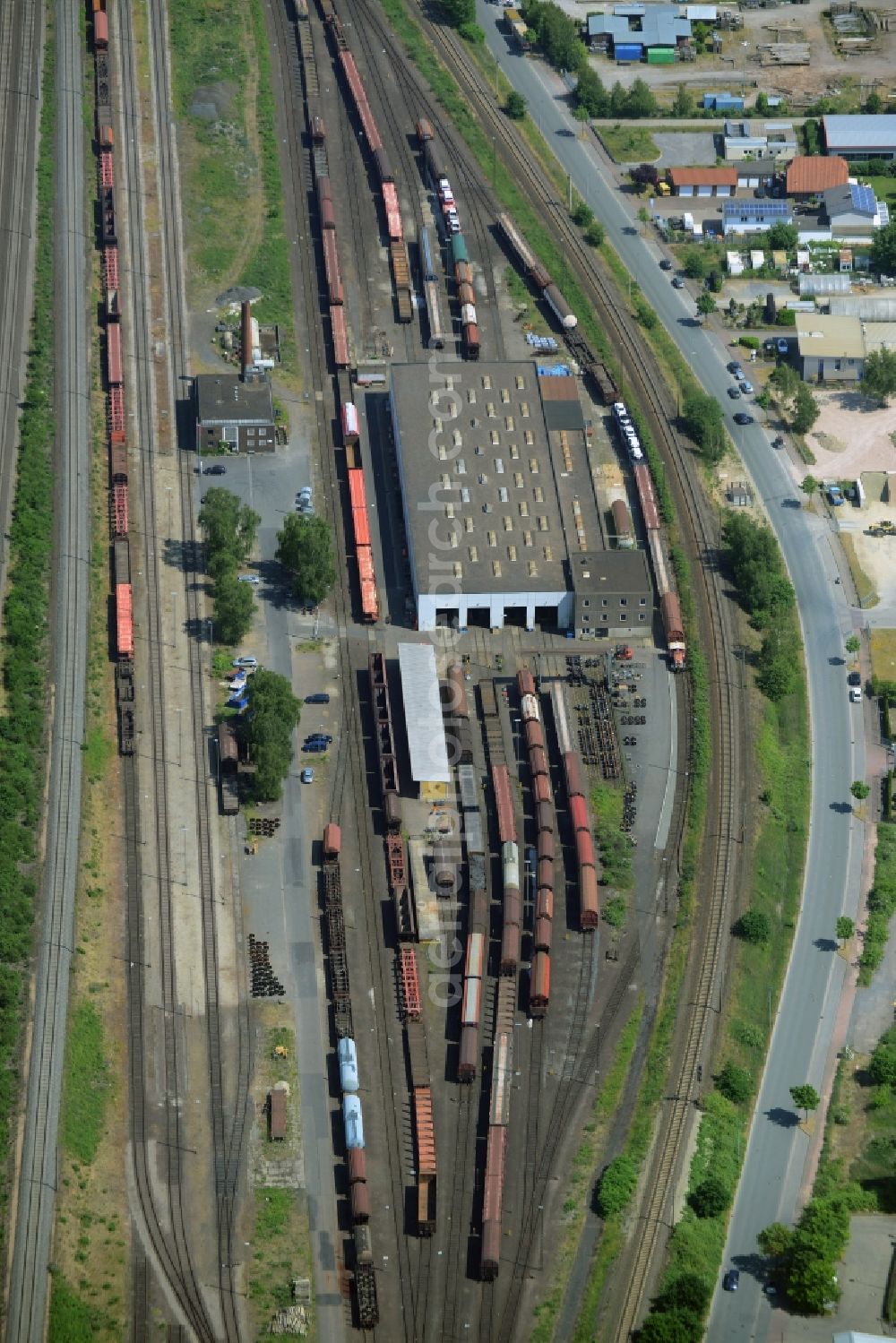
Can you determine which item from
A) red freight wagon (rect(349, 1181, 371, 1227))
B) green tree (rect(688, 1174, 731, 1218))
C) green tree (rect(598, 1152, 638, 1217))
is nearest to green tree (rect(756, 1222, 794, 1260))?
green tree (rect(688, 1174, 731, 1218))

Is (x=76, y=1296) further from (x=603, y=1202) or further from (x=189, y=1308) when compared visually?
(x=603, y=1202)

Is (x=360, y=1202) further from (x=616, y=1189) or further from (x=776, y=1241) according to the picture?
(x=776, y=1241)

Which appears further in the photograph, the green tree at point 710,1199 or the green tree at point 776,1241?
the green tree at point 710,1199

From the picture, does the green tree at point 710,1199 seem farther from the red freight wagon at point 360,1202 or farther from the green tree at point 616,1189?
the red freight wagon at point 360,1202

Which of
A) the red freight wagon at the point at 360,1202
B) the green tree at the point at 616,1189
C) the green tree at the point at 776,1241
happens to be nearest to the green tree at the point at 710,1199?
the green tree at the point at 776,1241

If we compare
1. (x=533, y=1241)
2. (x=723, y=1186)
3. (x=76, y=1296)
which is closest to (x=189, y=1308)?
(x=76, y=1296)

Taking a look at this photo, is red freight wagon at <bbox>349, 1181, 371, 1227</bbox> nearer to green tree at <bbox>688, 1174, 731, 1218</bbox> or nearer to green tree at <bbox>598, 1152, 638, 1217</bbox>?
green tree at <bbox>598, 1152, 638, 1217</bbox>
